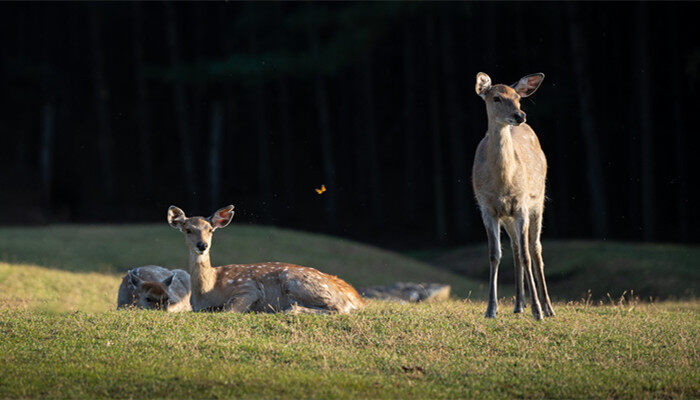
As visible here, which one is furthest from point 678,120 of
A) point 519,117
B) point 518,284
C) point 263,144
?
point 519,117

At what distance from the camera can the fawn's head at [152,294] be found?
487 inches

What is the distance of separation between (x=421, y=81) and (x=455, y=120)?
26.5 feet

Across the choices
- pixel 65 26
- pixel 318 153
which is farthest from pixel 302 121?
pixel 65 26

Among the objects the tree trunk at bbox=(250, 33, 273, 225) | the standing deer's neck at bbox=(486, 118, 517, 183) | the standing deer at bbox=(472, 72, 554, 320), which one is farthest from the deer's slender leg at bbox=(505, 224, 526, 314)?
the tree trunk at bbox=(250, 33, 273, 225)

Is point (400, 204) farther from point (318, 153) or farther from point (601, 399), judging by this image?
point (601, 399)

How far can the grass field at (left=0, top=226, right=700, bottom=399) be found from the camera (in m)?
8.02

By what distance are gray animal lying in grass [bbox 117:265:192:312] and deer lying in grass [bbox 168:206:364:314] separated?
420mm

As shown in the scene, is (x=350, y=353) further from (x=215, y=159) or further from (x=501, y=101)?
(x=215, y=159)

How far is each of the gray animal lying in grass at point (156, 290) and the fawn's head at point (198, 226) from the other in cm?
97

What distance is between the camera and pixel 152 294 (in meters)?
12.4

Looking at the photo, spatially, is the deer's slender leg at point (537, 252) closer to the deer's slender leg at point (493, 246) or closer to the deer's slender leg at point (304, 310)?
the deer's slender leg at point (493, 246)

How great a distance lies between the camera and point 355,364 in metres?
9.02

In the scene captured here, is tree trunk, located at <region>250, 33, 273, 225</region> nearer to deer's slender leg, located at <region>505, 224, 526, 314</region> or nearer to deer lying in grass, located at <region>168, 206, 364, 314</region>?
deer lying in grass, located at <region>168, 206, 364, 314</region>

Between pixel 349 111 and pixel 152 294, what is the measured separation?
39.2 metres
